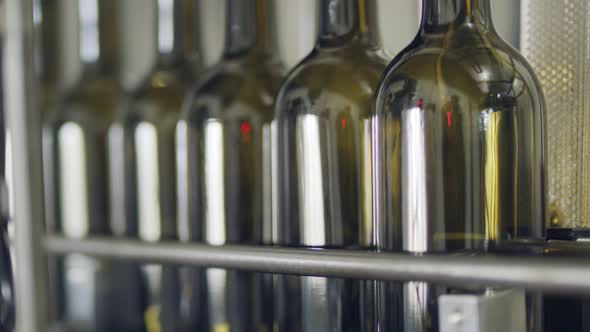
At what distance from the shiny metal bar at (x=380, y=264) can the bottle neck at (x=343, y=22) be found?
0.16 m

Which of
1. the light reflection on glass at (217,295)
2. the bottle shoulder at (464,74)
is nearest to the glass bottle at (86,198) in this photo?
the light reflection on glass at (217,295)

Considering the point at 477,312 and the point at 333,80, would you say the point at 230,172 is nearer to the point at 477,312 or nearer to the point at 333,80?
the point at 333,80

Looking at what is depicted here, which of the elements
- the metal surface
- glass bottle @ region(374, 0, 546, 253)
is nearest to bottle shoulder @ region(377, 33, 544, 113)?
glass bottle @ region(374, 0, 546, 253)

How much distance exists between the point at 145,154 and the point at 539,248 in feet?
1.08

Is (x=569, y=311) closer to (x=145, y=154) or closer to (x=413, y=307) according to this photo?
(x=413, y=307)

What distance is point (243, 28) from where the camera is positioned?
0.52 m

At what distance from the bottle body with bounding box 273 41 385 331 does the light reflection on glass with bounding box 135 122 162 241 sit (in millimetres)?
160

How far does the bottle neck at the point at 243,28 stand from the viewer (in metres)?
0.52

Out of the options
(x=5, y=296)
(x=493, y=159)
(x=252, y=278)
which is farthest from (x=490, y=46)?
(x=5, y=296)

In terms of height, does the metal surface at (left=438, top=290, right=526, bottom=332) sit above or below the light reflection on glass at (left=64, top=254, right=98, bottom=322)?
above

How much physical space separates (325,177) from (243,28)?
0.15 meters

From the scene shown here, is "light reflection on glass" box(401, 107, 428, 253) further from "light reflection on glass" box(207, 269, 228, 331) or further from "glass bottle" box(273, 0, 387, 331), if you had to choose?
"light reflection on glass" box(207, 269, 228, 331)

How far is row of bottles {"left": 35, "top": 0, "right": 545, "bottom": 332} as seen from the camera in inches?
14.6

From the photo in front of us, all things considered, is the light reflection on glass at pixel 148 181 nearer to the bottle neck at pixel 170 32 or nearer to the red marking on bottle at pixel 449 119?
the bottle neck at pixel 170 32
